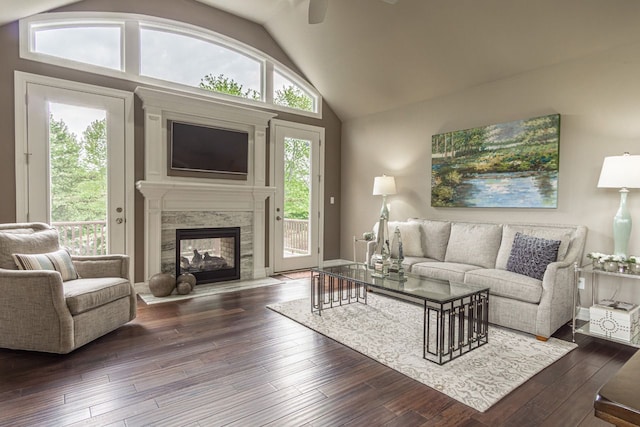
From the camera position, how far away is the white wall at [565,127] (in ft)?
11.0

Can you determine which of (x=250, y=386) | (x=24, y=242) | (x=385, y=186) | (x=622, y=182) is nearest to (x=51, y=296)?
(x=24, y=242)

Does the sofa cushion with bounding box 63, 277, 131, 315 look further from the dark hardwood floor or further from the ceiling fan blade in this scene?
the ceiling fan blade

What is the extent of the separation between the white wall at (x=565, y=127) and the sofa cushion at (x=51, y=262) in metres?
4.16

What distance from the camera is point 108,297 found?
298 centimetres

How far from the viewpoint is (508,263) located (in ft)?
11.7

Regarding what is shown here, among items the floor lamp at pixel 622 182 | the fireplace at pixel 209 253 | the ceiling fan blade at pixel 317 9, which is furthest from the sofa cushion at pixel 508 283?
the fireplace at pixel 209 253

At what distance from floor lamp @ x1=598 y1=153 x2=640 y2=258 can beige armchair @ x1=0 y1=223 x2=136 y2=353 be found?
4.38 m

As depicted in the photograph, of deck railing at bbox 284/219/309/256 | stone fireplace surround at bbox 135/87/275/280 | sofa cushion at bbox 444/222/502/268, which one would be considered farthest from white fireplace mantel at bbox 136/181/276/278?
sofa cushion at bbox 444/222/502/268

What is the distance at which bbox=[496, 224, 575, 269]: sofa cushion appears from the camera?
3412mm

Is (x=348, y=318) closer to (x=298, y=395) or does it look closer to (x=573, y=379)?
(x=298, y=395)

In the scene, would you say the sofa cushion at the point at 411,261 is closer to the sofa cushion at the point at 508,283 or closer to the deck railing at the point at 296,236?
the sofa cushion at the point at 508,283

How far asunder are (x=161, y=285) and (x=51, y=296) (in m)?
1.68

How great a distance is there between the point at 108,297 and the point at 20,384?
86 cm

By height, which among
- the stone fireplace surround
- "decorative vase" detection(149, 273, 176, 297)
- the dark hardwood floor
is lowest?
the dark hardwood floor
